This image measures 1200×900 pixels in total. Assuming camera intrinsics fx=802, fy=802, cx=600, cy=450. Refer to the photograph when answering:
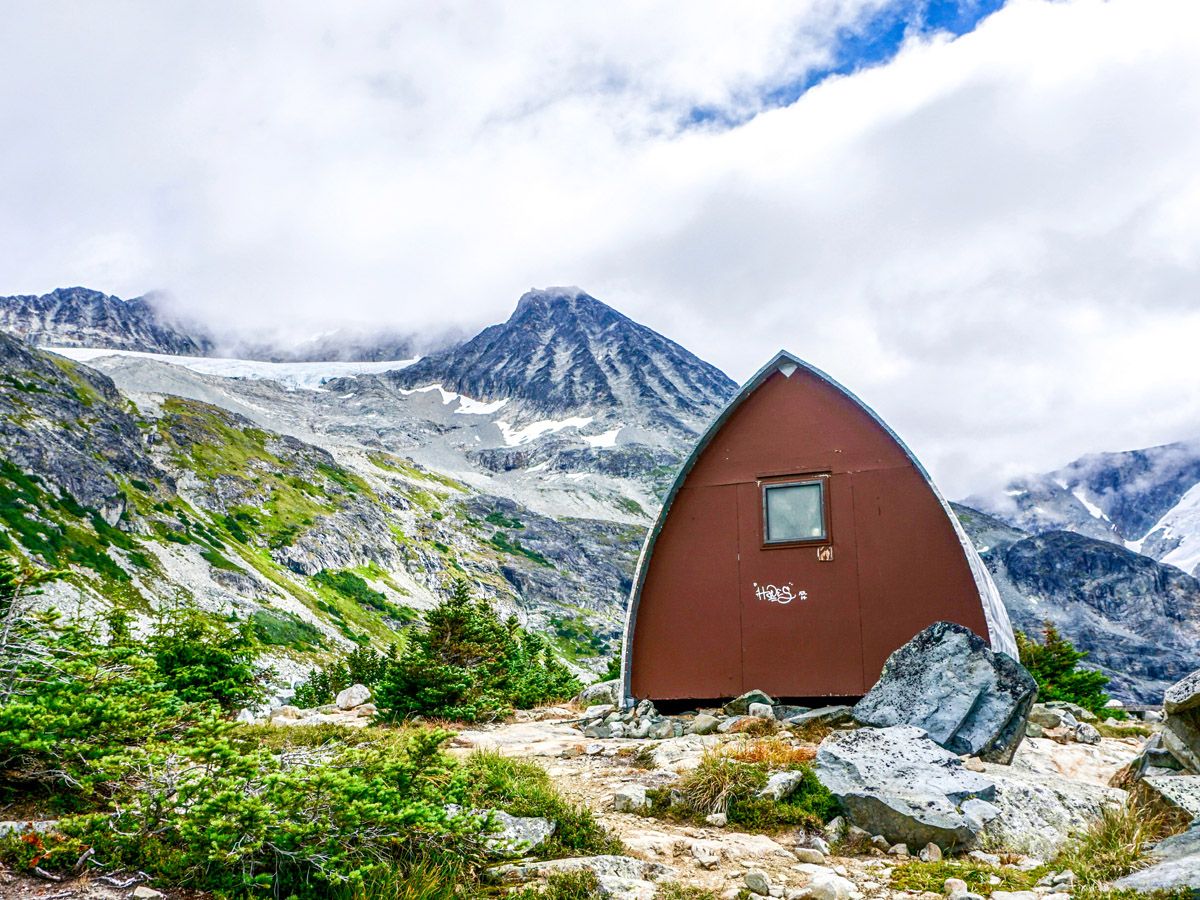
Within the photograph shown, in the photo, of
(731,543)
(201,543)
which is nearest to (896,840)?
(731,543)

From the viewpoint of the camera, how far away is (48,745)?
5.57m

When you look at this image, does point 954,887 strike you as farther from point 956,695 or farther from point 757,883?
point 956,695

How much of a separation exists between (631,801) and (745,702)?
6.12 m

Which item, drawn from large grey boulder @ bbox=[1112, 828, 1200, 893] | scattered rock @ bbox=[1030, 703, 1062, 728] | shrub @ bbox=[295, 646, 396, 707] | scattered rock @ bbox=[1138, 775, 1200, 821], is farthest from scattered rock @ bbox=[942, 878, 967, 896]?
shrub @ bbox=[295, 646, 396, 707]

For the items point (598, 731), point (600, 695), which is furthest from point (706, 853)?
point (600, 695)

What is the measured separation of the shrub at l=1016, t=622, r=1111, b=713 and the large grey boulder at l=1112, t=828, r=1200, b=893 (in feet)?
54.5

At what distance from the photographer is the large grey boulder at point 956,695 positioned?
10531mm

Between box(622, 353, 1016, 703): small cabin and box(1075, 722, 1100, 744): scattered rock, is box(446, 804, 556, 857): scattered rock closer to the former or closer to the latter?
box(622, 353, 1016, 703): small cabin

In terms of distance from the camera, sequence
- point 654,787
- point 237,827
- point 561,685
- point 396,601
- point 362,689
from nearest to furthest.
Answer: point 237,827
point 654,787
point 362,689
point 561,685
point 396,601

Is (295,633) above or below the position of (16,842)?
below

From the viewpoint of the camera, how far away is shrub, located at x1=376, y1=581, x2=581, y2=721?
16016mm

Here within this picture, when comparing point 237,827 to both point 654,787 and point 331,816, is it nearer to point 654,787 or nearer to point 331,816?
point 331,816

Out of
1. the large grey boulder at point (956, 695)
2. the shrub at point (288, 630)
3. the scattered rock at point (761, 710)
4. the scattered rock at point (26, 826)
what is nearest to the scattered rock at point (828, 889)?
the large grey boulder at point (956, 695)

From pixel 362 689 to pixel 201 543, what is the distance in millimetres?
71067
